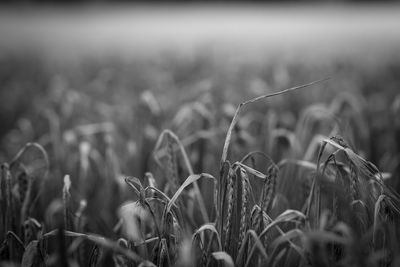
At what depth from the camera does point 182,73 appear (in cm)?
343

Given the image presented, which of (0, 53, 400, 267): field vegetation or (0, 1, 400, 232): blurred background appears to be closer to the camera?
(0, 53, 400, 267): field vegetation

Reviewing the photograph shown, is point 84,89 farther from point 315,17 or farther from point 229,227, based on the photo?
point 315,17

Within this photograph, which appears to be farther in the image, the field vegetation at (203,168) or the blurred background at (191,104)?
the blurred background at (191,104)

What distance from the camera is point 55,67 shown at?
3.73 m

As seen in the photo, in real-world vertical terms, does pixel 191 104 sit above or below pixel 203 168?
above

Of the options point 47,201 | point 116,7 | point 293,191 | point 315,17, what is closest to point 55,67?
point 47,201

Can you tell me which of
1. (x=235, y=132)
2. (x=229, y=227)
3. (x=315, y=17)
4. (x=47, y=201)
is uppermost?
(x=315, y=17)

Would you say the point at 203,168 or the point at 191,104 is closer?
the point at 203,168

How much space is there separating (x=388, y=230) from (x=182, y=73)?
→ 2.61 metres

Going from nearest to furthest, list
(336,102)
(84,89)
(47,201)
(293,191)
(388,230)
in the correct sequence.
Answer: (388,230) → (293,191) → (47,201) → (336,102) → (84,89)

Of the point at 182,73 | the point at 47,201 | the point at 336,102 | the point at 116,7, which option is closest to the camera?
the point at 47,201

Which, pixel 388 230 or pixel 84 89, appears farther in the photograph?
pixel 84 89

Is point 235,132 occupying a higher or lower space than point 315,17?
lower

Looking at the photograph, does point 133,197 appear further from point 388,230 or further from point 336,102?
point 336,102
